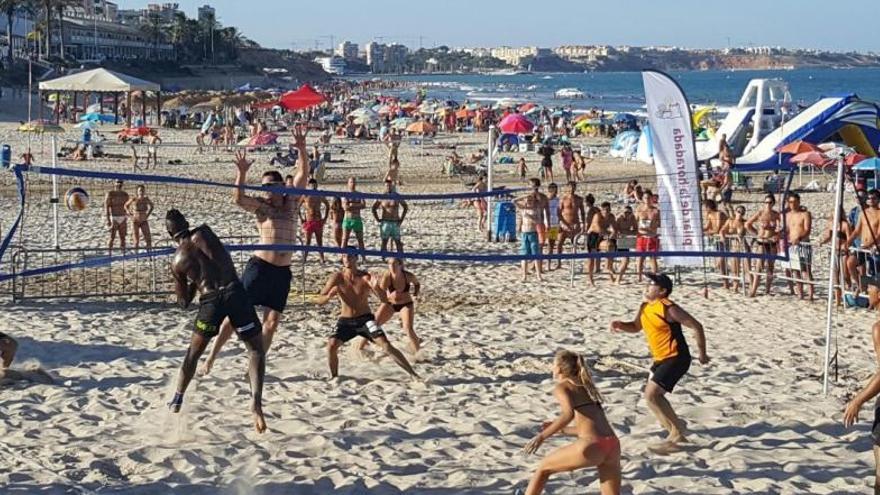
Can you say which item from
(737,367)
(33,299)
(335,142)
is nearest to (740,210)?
(737,367)

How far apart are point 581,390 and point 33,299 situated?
7476 mm

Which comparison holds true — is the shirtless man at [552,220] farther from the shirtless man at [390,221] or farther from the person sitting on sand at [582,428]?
the person sitting on sand at [582,428]

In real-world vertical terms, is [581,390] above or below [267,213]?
below

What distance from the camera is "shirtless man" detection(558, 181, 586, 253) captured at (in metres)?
14.0

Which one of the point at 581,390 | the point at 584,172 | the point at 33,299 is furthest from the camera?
the point at 584,172

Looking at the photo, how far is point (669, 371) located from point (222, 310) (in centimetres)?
260

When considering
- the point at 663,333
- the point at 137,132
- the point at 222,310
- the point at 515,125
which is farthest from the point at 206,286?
the point at 137,132

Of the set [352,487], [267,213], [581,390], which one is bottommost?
[352,487]

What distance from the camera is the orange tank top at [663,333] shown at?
22.5 feet

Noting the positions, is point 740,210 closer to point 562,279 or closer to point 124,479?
point 562,279

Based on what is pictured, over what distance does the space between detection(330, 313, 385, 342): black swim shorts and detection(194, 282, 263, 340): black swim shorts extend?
1.51 m

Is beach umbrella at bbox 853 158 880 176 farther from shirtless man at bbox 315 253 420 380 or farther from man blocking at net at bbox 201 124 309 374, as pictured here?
man blocking at net at bbox 201 124 309 374

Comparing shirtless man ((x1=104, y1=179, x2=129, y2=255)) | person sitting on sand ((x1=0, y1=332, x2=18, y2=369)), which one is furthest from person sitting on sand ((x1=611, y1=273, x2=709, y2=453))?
shirtless man ((x1=104, y1=179, x2=129, y2=255))

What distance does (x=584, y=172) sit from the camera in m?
29.4
